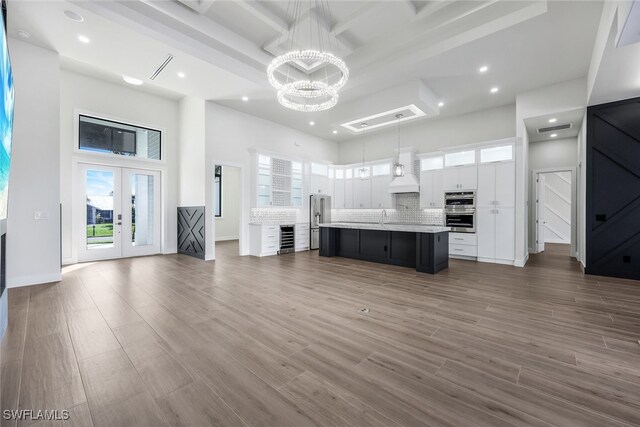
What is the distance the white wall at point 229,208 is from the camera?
1089 cm

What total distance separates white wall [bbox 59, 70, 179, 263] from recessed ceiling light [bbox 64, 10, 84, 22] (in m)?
3.17

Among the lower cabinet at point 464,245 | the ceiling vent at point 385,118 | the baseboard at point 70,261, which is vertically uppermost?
the ceiling vent at point 385,118

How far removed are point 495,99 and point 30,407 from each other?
871 cm

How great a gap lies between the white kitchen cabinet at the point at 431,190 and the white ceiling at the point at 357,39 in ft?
7.14

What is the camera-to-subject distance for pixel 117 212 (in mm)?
6883

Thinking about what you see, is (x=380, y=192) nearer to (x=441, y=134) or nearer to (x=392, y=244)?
(x=441, y=134)

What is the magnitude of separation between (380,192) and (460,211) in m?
2.49

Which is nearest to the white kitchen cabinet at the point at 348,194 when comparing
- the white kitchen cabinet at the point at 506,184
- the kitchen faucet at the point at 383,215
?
the kitchen faucet at the point at 383,215

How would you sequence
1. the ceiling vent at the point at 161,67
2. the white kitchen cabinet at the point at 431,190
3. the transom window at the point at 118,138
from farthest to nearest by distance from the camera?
1. the white kitchen cabinet at the point at 431,190
2. the transom window at the point at 118,138
3. the ceiling vent at the point at 161,67

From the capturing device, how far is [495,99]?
650 centimetres

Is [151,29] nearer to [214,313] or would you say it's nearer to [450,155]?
[214,313]

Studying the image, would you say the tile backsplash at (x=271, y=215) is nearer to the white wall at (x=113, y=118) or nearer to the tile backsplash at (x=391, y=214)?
the tile backsplash at (x=391, y=214)

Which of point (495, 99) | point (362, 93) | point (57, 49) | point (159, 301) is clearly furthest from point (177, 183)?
point (495, 99)

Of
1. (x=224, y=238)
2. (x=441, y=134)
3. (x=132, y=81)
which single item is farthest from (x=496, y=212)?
(x=224, y=238)
